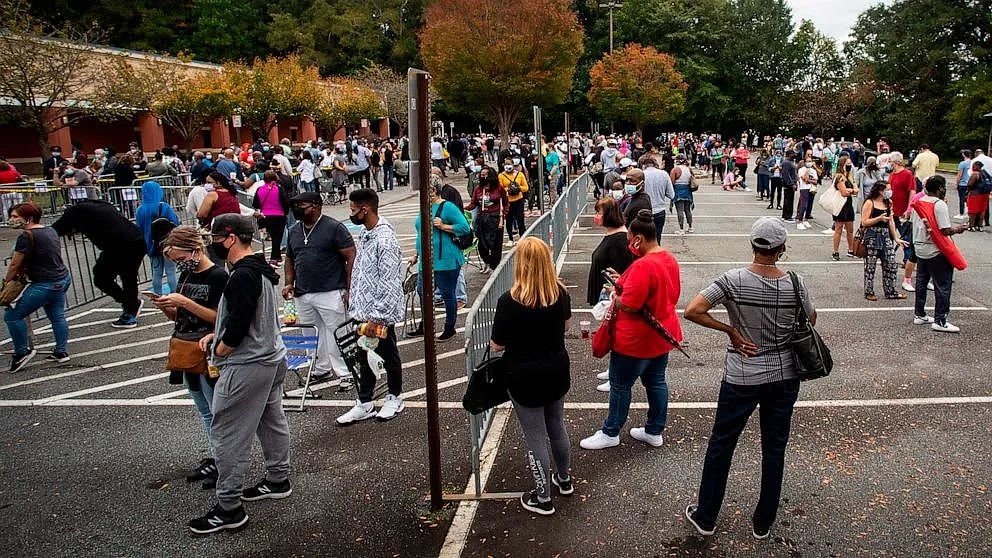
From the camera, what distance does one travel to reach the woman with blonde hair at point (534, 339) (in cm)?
425

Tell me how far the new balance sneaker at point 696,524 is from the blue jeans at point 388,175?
2323cm

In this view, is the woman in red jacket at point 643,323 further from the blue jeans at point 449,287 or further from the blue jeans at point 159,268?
the blue jeans at point 159,268

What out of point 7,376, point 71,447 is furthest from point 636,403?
point 7,376

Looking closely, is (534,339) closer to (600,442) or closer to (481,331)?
(481,331)

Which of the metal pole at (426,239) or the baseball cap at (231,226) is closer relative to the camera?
the metal pole at (426,239)

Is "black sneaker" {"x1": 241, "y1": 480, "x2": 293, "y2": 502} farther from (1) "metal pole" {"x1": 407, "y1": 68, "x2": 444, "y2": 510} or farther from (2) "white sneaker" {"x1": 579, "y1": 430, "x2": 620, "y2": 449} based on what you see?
(2) "white sneaker" {"x1": 579, "y1": 430, "x2": 620, "y2": 449}

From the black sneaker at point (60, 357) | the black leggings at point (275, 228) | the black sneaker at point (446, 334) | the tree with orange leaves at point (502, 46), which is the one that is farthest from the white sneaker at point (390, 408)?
the tree with orange leaves at point (502, 46)

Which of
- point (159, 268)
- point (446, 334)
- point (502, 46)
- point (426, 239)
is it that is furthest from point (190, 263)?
point (502, 46)

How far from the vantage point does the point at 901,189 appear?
443 inches

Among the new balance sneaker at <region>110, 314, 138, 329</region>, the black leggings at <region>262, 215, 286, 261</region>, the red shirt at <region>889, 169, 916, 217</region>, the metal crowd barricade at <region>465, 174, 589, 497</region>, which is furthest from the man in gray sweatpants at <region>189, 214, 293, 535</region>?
the red shirt at <region>889, 169, 916, 217</region>

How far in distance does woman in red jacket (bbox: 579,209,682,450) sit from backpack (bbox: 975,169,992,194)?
13.5m

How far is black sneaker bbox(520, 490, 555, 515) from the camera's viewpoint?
459cm

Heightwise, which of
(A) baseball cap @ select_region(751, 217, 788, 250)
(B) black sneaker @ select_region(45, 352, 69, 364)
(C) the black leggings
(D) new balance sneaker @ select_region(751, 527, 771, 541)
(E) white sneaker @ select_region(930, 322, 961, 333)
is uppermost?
(A) baseball cap @ select_region(751, 217, 788, 250)

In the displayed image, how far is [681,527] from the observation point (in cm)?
441
